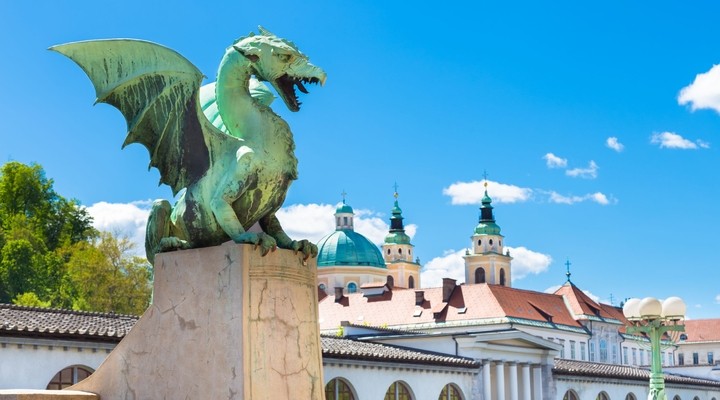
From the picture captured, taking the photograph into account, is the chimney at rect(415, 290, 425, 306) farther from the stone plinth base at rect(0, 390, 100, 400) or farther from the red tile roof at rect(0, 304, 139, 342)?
the stone plinth base at rect(0, 390, 100, 400)

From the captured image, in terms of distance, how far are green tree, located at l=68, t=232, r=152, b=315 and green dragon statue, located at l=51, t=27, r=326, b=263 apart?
4159 centimetres

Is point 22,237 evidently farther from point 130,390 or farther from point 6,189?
point 130,390

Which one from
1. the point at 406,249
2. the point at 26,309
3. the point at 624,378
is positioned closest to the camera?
the point at 26,309

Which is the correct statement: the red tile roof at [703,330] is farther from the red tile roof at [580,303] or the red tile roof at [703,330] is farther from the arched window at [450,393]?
Answer: the arched window at [450,393]

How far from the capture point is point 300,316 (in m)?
9.68

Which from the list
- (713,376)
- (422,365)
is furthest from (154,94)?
(713,376)

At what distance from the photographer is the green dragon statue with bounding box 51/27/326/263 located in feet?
31.5

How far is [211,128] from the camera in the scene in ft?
32.5

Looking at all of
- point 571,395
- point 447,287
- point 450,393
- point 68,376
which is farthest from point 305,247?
point 447,287

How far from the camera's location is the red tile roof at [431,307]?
76688 mm

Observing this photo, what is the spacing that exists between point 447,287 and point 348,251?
2136 cm

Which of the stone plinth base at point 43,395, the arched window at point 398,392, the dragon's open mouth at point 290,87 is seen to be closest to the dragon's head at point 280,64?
the dragon's open mouth at point 290,87

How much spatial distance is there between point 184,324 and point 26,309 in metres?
18.2

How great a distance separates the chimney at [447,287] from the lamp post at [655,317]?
5753 cm
